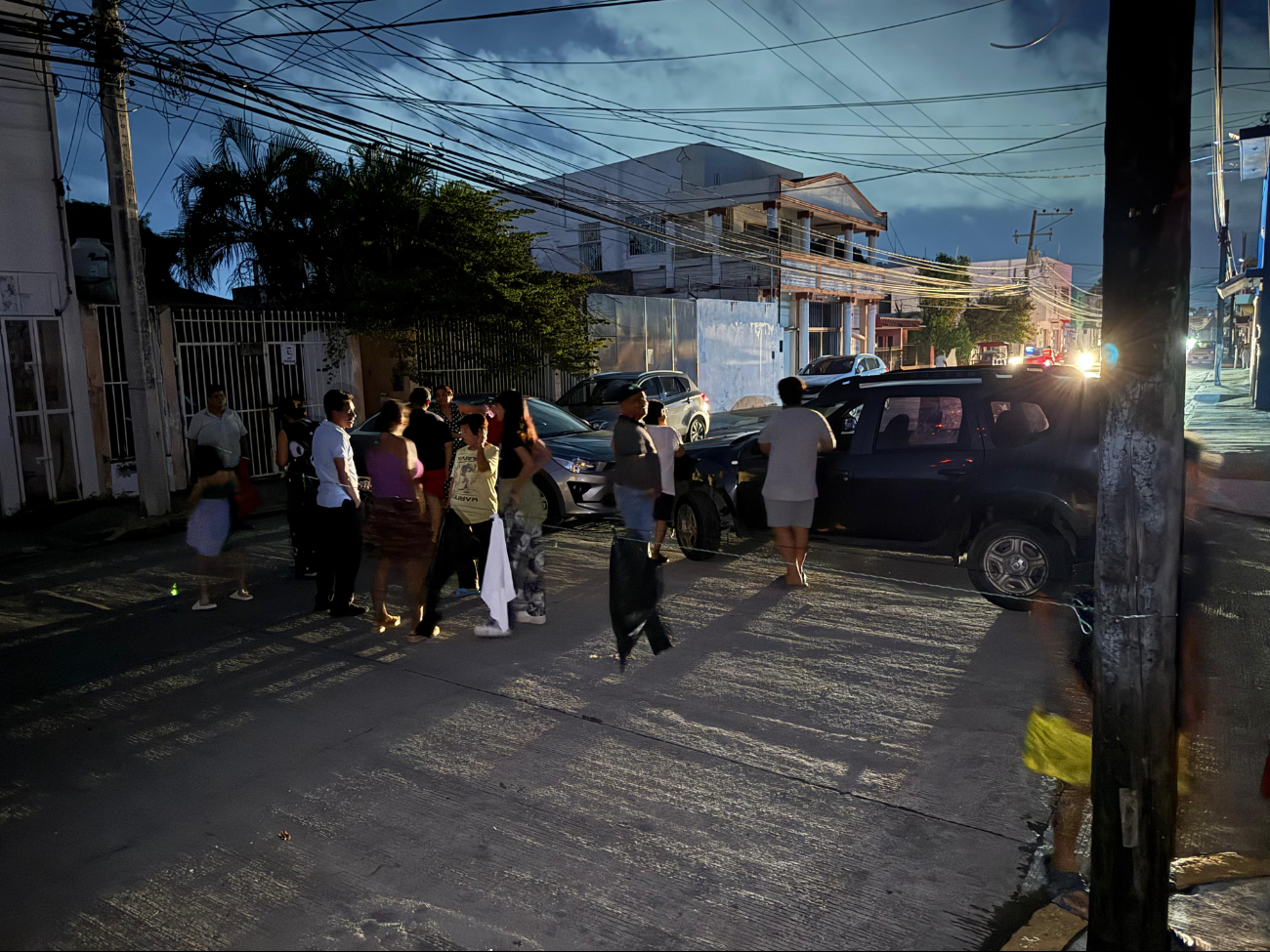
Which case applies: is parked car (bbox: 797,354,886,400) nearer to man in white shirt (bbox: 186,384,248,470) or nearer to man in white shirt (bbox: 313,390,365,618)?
man in white shirt (bbox: 186,384,248,470)

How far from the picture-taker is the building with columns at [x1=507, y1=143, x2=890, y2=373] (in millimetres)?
33375

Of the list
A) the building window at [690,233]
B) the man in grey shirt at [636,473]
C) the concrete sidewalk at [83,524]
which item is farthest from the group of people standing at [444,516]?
the building window at [690,233]

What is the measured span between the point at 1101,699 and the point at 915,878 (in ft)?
3.46

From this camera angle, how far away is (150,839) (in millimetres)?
3758

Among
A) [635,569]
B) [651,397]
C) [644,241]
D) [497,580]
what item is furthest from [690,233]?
[635,569]

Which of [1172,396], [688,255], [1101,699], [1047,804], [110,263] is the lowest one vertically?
[1047,804]

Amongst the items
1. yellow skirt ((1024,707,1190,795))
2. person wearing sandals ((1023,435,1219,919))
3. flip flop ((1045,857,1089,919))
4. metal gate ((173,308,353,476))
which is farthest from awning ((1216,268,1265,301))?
flip flop ((1045,857,1089,919))

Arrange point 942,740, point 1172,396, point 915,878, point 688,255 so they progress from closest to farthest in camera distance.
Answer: point 1172,396, point 915,878, point 942,740, point 688,255

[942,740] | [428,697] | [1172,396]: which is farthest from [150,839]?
[1172,396]

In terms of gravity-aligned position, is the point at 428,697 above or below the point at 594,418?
below

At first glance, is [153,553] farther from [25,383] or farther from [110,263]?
[110,263]

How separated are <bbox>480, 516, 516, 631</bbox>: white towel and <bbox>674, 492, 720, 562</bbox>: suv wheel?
2551 millimetres

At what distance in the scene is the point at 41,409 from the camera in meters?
11.9

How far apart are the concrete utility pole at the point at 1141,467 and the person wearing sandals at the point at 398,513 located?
4.77 metres
